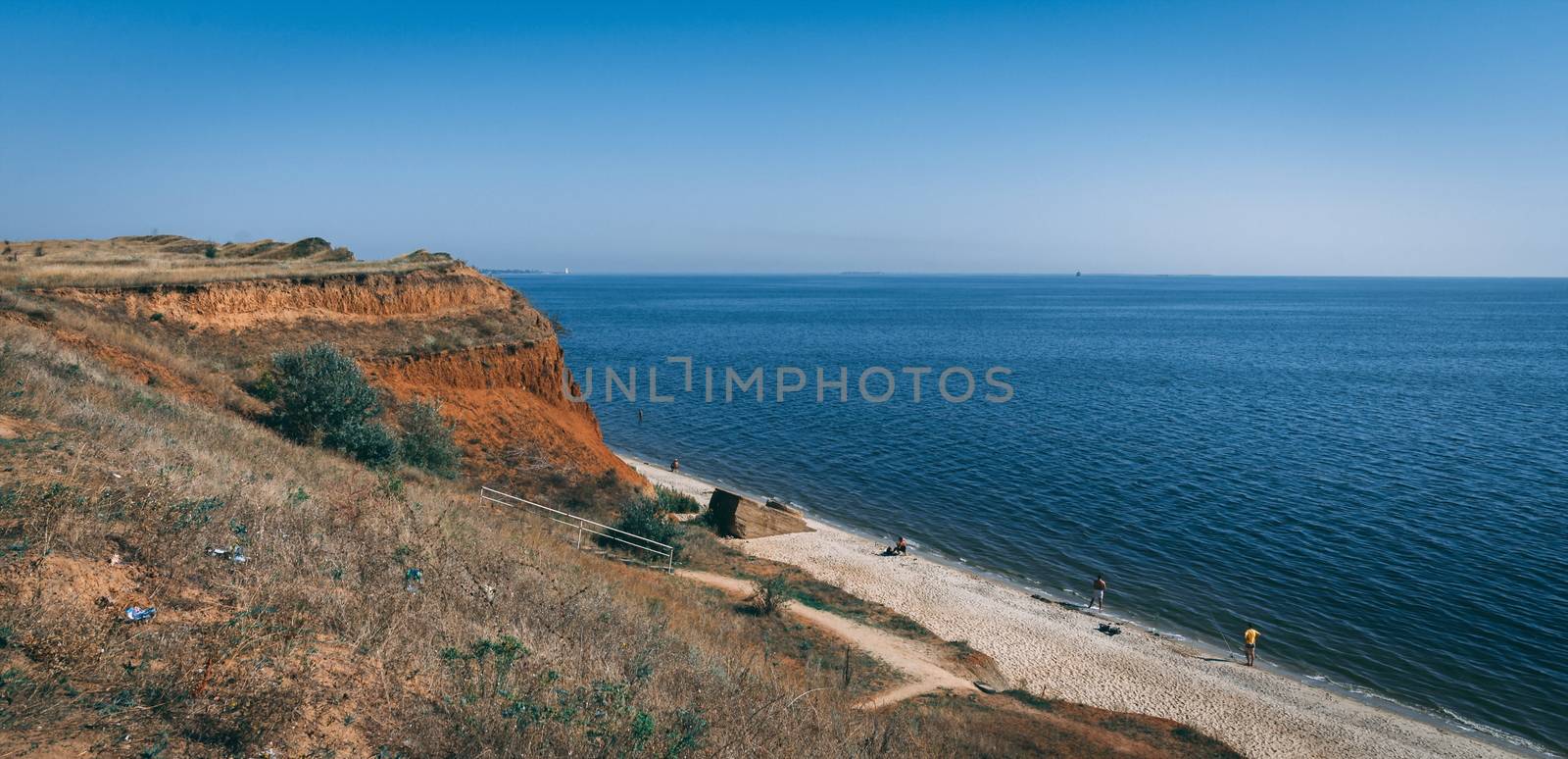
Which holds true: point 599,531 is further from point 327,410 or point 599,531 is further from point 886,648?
point 886,648

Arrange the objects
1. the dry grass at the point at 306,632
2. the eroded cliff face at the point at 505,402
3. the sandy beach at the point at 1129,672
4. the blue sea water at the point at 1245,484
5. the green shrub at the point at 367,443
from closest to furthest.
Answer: the dry grass at the point at 306,632, the sandy beach at the point at 1129,672, the green shrub at the point at 367,443, the blue sea water at the point at 1245,484, the eroded cliff face at the point at 505,402

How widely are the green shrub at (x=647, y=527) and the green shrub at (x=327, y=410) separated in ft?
21.5

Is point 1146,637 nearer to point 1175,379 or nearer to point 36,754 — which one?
point 36,754

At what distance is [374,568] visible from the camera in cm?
996

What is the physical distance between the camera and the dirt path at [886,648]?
53.3 ft

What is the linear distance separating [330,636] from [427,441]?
17.5 metres

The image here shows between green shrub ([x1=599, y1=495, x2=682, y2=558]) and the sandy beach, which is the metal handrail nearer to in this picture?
green shrub ([x1=599, y1=495, x2=682, y2=558])

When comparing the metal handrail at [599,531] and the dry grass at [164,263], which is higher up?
the dry grass at [164,263]

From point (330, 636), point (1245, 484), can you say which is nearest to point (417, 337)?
point (330, 636)

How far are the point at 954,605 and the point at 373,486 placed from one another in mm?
17877

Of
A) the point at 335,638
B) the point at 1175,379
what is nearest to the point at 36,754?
the point at 335,638

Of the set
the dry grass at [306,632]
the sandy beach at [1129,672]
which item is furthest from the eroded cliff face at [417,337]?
the dry grass at [306,632]

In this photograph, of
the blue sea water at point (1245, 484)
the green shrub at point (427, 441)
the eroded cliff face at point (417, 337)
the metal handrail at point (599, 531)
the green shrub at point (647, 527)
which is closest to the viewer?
the metal handrail at point (599, 531)

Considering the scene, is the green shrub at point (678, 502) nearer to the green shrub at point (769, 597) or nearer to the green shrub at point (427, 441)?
the green shrub at point (427, 441)
